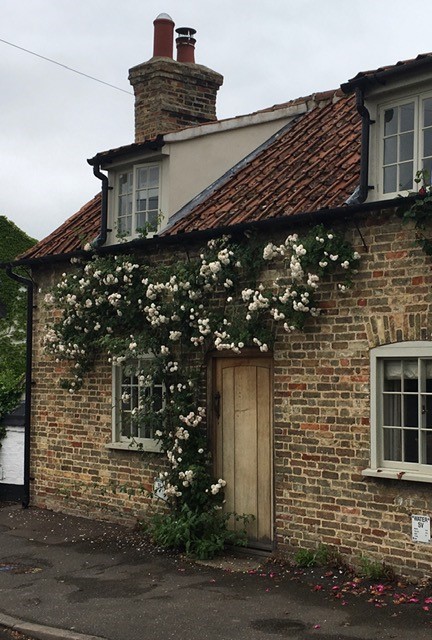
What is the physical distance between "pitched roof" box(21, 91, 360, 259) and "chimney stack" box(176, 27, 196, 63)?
362 centimetres

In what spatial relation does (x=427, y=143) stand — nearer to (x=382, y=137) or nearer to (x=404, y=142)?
(x=404, y=142)

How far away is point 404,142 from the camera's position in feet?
28.3

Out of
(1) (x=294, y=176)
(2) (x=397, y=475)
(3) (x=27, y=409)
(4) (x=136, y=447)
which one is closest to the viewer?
(2) (x=397, y=475)

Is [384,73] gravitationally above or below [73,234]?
above

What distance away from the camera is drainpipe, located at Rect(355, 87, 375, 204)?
28.4 feet

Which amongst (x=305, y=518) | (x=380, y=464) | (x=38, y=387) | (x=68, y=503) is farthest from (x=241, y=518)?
(x=38, y=387)

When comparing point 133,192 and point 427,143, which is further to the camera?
point 133,192

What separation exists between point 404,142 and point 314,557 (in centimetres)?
438

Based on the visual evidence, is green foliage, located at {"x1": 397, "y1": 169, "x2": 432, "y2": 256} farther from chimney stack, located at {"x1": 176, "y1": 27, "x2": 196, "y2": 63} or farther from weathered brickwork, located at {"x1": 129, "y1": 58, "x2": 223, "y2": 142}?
chimney stack, located at {"x1": 176, "y1": 27, "x2": 196, "y2": 63}

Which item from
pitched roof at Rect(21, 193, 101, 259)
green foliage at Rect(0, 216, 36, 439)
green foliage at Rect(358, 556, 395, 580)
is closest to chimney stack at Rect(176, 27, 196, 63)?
pitched roof at Rect(21, 193, 101, 259)

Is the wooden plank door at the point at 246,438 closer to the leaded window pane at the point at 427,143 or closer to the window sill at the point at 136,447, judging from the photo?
the window sill at the point at 136,447

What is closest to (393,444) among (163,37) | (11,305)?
(163,37)

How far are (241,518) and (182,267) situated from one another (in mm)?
3062

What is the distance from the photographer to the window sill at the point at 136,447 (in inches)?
444
